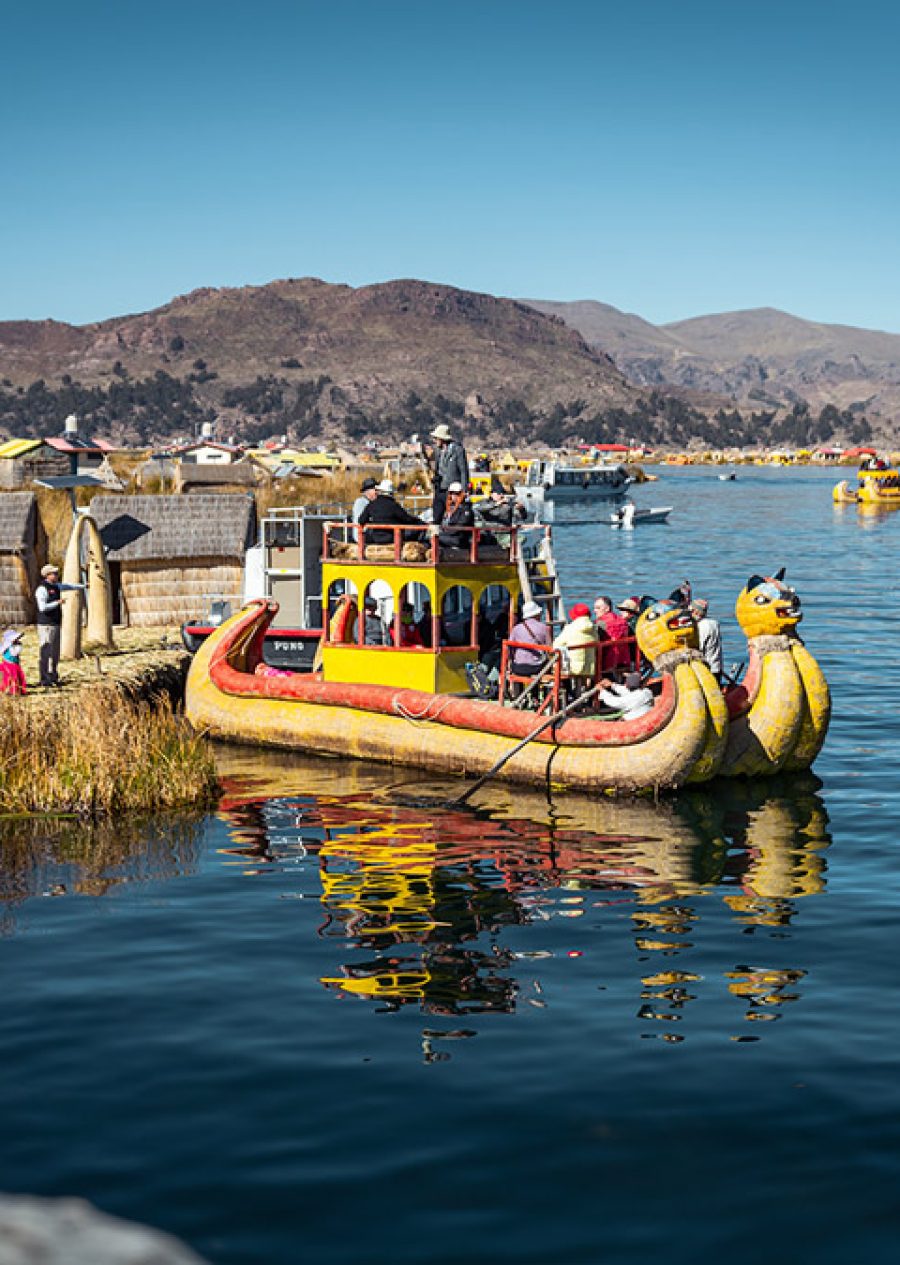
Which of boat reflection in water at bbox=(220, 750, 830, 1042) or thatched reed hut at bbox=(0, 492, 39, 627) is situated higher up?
thatched reed hut at bbox=(0, 492, 39, 627)

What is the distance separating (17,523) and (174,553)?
145 inches

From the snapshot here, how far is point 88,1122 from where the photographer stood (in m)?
9.72

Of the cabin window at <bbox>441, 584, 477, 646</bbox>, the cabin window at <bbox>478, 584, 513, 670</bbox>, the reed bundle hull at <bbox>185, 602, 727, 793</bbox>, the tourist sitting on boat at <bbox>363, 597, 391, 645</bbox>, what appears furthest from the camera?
the tourist sitting on boat at <bbox>363, 597, 391, 645</bbox>

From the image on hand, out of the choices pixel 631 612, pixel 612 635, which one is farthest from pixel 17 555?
pixel 631 612

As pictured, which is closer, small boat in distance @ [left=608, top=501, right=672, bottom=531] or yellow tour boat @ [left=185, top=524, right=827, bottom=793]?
yellow tour boat @ [left=185, top=524, right=827, bottom=793]

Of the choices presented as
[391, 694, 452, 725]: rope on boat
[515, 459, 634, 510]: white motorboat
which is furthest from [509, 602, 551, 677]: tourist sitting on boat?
[515, 459, 634, 510]: white motorboat

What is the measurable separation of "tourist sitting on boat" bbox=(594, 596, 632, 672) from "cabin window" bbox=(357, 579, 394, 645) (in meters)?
3.40

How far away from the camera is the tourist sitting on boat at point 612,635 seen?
2173 cm

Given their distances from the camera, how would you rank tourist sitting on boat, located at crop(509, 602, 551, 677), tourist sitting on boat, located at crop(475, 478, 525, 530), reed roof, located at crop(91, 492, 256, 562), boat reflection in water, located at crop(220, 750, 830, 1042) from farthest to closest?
reed roof, located at crop(91, 492, 256, 562) < tourist sitting on boat, located at crop(475, 478, 525, 530) < tourist sitting on boat, located at crop(509, 602, 551, 677) < boat reflection in water, located at crop(220, 750, 830, 1042)

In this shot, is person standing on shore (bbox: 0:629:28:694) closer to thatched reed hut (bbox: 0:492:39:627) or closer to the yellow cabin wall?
the yellow cabin wall

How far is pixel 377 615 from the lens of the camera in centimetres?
2386

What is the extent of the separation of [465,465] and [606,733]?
18.5 feet

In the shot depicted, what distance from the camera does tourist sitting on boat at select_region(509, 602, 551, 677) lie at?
2119 cm

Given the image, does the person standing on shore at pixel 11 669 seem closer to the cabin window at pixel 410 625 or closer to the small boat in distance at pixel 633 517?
the cabin window at pixel 410 625
